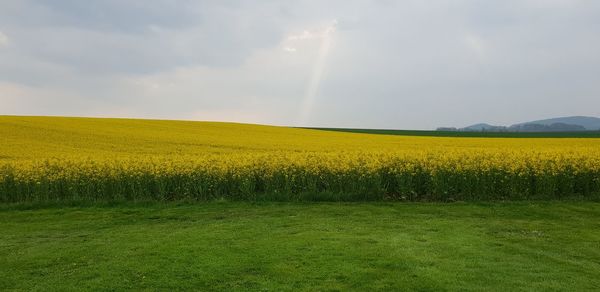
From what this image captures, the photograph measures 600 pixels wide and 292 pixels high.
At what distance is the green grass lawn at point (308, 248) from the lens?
21.6ft

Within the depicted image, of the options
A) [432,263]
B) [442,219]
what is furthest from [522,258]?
[442,219]

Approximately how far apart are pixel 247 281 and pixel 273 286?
450mm

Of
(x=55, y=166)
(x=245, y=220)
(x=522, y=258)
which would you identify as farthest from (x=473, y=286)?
(x=55, y=166)

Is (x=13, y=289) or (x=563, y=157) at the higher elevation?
(x=563, y=157)

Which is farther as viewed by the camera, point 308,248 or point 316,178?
point 316,178

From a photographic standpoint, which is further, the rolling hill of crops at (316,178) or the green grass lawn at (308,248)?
the rolling hill of crops at (316,178)

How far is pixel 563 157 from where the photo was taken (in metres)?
15.5

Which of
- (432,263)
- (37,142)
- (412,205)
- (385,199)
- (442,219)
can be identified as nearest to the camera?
(432,263)

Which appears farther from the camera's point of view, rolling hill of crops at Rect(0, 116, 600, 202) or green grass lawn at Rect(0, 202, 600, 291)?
rolling hill of crops at Rect(0, 116, 600, 202)

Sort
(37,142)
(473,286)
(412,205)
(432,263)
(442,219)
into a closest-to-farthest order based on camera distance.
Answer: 1. (473,286)
2. (432,263)
3. (442,219)
4. (412,205)
5. (37,142)

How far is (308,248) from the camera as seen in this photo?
8.17m

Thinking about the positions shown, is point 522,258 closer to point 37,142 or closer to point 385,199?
point 385,199

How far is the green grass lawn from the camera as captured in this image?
658 centimetres

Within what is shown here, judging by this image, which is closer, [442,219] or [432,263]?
[432,263]
